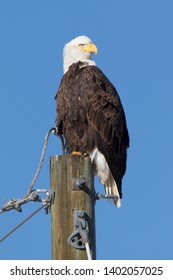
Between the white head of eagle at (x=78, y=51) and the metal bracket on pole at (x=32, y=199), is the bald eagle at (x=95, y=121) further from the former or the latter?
the metal bracket on pole at (x=32, y=199)

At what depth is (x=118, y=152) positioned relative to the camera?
29.5ft

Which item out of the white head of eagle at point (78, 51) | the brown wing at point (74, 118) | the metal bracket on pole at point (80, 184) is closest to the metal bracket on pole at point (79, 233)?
the metal bracket on pole at point (80, 184)

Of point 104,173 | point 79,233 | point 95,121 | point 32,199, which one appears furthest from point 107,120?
point 79,233

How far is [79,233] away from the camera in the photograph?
5.88 meters

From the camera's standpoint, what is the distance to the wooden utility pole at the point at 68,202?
19.4 feet

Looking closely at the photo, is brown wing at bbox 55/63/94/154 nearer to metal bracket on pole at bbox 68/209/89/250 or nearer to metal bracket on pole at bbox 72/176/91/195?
metal bracket on pole at bbox 72/176/91/195

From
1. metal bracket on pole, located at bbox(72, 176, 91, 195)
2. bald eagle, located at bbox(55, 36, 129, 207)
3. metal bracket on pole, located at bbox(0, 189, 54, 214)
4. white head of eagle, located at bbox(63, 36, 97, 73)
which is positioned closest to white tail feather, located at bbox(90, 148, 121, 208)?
bald eagle, located at bbox(55, 36, 129, 207)

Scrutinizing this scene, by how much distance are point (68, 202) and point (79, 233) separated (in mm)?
232

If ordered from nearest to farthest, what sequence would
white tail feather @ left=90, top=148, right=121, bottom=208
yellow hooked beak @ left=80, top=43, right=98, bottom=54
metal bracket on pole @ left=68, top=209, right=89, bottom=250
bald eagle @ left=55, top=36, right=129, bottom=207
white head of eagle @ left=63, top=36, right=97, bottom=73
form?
1. metal bracket on pole @ left=68, top=209, right=89, bottom=250
2. white tail feather @ left=90, top=148, right=121, bottom=208
3. bald eagle @ left=55, top=36, right=129, bottom=207
4. white head of eagle @ left=63, top=36, right=97, bottom=73
5. yellow hooked beak @ left=80, top=43, right=98, bottom=54

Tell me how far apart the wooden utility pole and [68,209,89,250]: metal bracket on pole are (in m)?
0.03

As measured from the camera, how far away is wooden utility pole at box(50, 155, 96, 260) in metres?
5.90

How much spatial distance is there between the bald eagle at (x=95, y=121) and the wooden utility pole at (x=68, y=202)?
2.53m
